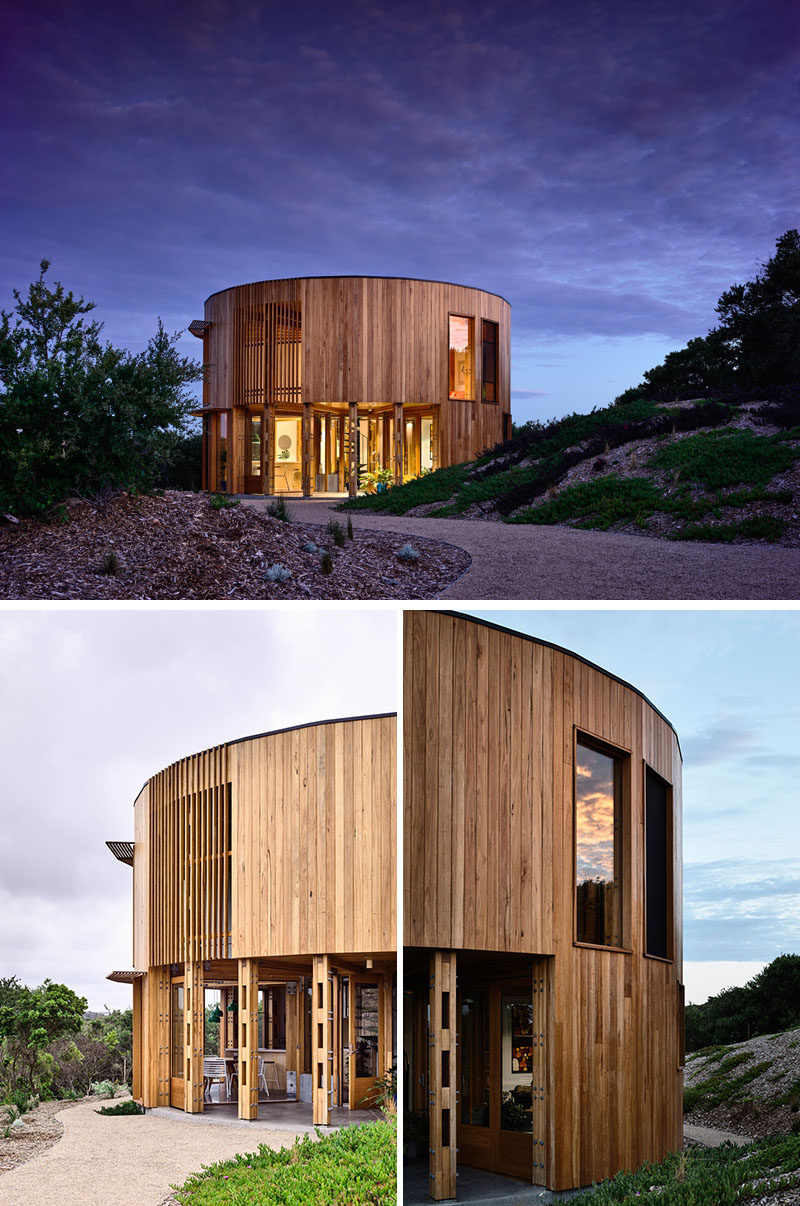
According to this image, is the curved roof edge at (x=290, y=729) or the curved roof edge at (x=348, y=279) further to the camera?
the curved roof edge at (x=348, y=279)

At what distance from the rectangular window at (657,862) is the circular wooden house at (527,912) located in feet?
0.35

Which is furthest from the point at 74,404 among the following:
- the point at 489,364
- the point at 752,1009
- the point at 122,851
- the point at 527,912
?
the point at 752,1009

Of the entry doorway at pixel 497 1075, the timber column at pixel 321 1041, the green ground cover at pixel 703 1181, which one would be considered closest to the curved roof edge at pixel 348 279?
the timber column at pixel 321 1041

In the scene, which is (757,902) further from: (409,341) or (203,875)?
(409,341)

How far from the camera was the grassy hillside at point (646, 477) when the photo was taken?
15344 mm

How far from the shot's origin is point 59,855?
41.9 feet

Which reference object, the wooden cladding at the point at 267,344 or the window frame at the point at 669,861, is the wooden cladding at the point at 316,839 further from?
the wooden cladding at the point at 267,344

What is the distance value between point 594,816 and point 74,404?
799 centimetres

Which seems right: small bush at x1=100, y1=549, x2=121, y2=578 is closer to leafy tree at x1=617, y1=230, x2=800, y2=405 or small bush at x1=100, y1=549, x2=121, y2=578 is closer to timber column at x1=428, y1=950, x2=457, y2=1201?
timber column at x1=428, y1=950, x2=457, y2=1201

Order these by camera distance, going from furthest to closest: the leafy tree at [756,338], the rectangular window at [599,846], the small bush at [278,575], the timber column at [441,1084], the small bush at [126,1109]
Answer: the leafy tree at [756,338]
the small bush at [126,1109]
the small bush at [278,575]
the rectangular window at [599,846]
the timber column at [441,1084]

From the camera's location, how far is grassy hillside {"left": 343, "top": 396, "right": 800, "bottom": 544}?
50.3 feet

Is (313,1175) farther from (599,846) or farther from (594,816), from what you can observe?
(594,816)

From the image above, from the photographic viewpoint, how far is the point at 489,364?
1135 inches

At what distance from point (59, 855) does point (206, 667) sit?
392cm
